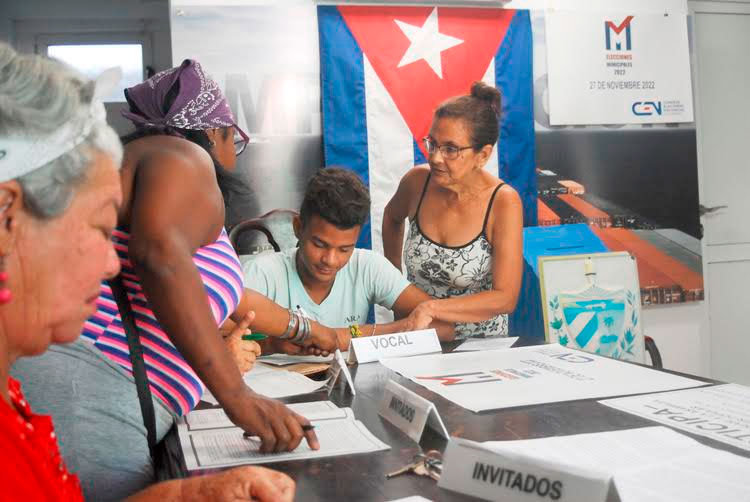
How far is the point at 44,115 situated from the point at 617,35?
4.05 meters

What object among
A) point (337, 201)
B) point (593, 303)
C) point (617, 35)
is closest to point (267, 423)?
point (337, 201)

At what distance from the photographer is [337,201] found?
2422mm

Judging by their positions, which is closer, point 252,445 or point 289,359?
point 252,445

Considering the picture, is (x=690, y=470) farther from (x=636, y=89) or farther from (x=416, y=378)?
(x=636, y=89)

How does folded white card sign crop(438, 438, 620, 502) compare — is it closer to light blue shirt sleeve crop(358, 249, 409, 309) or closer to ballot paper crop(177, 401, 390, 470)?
ballot paper crop(177, 401, 390, 470)

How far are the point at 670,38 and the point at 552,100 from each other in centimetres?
83

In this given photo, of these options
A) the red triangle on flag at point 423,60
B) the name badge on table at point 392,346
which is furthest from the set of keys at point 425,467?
the red triangle on flag at point 423,60

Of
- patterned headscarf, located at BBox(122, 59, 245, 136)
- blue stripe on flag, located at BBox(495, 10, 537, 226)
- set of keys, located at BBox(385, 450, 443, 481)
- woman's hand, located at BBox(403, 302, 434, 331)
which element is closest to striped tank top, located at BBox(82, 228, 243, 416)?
patterned headscarf, located at BBox(122, 59, 245, 136)

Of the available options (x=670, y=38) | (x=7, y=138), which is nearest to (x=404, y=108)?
(x=670, y=38)

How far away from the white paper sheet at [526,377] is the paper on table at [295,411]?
230mm

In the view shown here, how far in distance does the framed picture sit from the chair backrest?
47.7 inches

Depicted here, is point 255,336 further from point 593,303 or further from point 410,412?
point 593,303

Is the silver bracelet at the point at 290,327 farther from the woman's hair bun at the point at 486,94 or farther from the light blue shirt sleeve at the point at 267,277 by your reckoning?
the woman's hair bun at the point at 486,94

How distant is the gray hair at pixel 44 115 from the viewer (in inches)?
27.7
